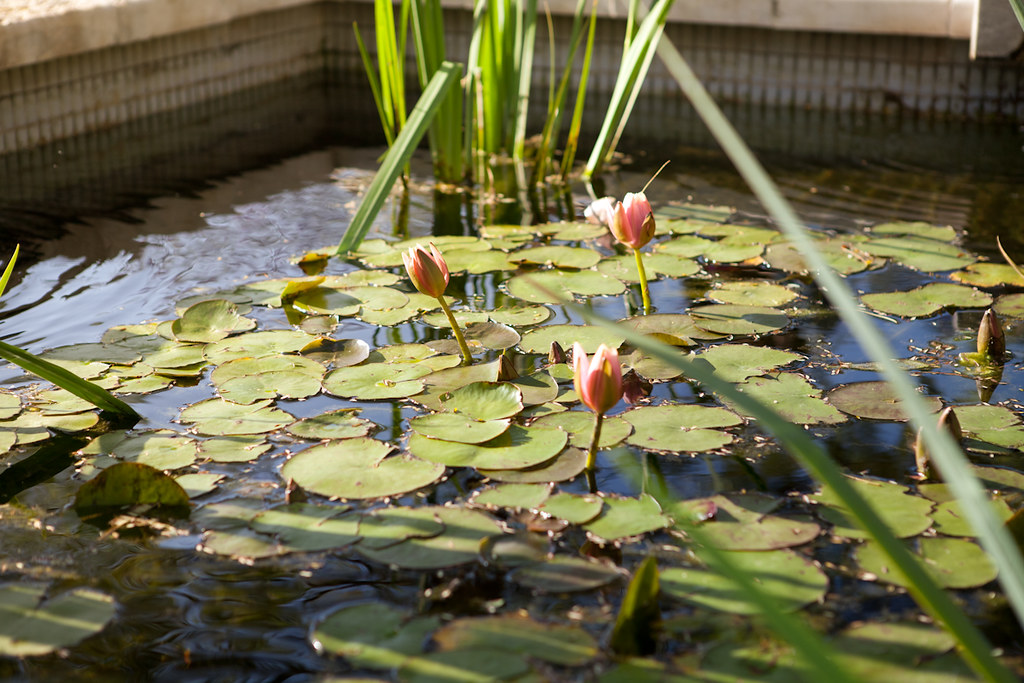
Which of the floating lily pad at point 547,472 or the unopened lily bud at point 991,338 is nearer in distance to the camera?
the floating lily pad at point 547,472

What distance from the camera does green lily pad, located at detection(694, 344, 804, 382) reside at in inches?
63.4

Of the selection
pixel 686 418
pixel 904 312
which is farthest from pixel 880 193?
pixel 686 418

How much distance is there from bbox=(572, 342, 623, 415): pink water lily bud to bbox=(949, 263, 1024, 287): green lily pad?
120 centimetres

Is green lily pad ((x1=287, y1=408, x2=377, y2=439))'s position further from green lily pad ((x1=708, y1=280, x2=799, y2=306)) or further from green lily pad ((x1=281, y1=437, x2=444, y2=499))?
green lily pad ((x1=708, y1=280, x2=799, y2=306))

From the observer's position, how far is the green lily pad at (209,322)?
177 cm

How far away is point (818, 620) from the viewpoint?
1.03m

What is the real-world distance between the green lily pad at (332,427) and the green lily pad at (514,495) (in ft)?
0.85

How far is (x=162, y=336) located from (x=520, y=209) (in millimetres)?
1148

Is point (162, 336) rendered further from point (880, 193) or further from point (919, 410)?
point (880, 193)

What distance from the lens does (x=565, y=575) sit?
111 cm

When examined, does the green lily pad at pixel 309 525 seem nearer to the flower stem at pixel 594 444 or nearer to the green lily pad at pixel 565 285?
the flower stem at pixel 594 444

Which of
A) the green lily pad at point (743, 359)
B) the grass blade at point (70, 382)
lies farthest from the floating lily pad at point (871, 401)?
the grass blade at point (70, 382)

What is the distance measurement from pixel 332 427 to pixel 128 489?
313 millimetres

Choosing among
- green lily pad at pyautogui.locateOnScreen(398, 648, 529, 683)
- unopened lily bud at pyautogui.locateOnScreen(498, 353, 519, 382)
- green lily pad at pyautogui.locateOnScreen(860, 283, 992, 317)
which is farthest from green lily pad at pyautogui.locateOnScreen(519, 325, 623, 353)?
green lily pad at pyautogui.locateOnScreen(398, 648, 529, 683)
